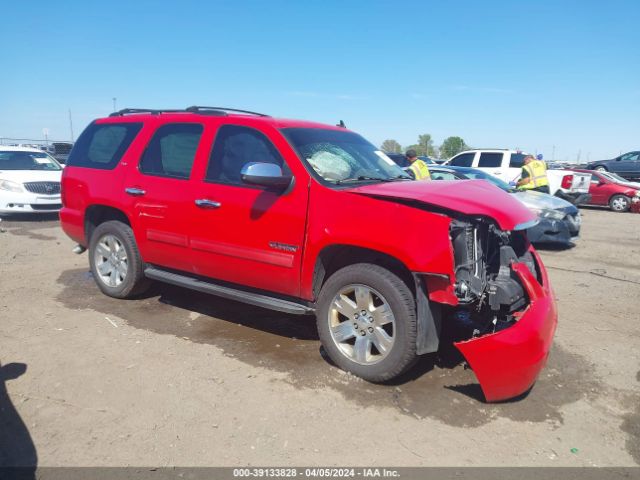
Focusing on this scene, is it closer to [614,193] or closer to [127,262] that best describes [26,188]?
[127,262]

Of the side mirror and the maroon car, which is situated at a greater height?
the side mirror

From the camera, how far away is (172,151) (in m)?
4.78

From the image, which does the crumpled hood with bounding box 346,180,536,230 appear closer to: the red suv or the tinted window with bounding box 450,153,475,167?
the red suv

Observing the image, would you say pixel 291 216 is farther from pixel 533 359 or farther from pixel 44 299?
pixel 44 299

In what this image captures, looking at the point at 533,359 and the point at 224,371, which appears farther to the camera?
the point at 224,371

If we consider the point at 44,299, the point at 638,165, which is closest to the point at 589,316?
the point at 44,299

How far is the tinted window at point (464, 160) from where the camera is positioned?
54.2 feet

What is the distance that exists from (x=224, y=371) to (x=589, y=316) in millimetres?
3949

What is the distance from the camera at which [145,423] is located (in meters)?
3.07

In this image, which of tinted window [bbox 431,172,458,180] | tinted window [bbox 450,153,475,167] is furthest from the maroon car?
tinted window [bbox 431,172,458,180]

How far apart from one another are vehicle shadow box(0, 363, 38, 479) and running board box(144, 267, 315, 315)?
1.65 metres

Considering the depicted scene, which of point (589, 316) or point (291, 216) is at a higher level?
point (291, 216)

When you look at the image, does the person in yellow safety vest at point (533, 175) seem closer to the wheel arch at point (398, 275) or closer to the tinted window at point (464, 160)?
the tinted window at point (464, 160)

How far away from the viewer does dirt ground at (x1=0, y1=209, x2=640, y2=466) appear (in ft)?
9.33
